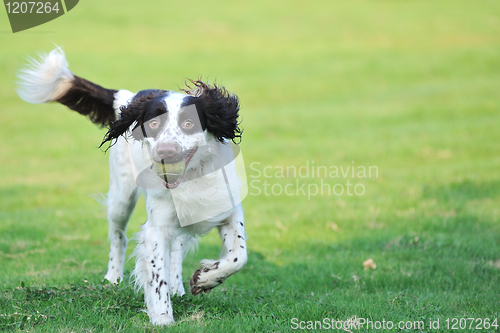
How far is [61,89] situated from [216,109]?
244 centimetres

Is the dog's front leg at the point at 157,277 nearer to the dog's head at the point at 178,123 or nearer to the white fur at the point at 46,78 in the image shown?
the dog's head at the point at 178,123

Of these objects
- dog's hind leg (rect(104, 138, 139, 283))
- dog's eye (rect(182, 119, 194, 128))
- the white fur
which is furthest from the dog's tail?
dog's eye (rect(182, 119, 194, 128))

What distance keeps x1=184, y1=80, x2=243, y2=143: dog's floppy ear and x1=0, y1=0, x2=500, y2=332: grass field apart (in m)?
1.47

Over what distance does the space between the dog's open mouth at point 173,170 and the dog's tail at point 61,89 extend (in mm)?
2053

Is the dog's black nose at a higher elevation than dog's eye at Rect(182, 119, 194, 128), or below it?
below

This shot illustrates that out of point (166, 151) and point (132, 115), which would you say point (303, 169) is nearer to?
point (132, 115)

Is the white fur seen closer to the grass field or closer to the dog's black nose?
the grass field

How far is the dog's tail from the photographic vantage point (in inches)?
242

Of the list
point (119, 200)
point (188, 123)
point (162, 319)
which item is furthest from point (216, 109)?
point (119, 200)

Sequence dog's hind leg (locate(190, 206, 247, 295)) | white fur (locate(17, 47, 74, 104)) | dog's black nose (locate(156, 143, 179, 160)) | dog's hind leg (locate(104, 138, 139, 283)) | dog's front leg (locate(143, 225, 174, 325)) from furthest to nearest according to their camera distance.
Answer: white fur (locate(17, 47, 74, 104))
dog's hind leg (locate(104, 138, 139, 283))
dog's hind leg (locate(190, 206, 247, 295))
dog's front leg (locate(143, 225, 174, 325))
dog's black nose (locate(156, 143, 179, 160))

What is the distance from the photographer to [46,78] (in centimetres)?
614

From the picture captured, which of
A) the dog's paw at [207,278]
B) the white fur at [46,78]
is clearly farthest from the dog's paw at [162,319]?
the white fur at [46,78]

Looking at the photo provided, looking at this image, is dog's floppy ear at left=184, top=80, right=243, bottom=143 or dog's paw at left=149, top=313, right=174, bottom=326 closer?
dog's paw at left=149, top=313, right=174, bottom=326

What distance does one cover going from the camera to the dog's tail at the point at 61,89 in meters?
6.14
